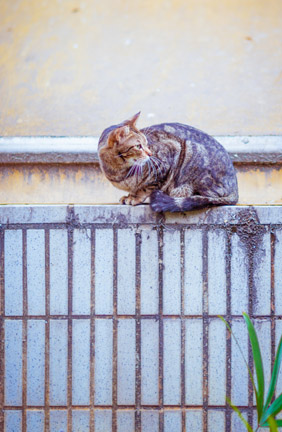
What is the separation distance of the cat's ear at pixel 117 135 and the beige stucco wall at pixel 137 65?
126cm

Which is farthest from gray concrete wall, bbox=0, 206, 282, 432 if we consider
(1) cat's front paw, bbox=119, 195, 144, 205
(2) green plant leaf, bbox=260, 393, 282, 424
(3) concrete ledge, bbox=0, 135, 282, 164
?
(3) concrete ledge, bbox=0, 135, 282, 164

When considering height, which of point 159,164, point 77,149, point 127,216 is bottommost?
point 127,216

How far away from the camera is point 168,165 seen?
2.37 meters

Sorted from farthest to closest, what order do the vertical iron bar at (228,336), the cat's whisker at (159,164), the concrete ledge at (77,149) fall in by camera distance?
the concrete ledge at (77,149)
the cat's whisker at (159,164)
the vertical iron bar at (228,336)

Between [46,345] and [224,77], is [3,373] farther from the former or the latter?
[224,77]

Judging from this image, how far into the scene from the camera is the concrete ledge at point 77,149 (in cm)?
339

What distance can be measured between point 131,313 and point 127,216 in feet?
1.14

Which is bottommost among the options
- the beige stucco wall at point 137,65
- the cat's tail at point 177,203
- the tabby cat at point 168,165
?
the cat's tail at point 177,203

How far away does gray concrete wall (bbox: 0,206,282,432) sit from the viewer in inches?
74.4

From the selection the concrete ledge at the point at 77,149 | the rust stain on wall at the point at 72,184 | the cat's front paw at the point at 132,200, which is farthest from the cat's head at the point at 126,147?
the rust stain on wall at the point at 72,184

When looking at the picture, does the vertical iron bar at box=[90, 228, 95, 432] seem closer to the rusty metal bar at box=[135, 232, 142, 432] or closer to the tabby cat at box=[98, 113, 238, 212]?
the rusty metal bar at box=[135, 232, 142, 432]

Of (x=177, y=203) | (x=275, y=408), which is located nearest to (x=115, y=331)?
(x=177, y=203)

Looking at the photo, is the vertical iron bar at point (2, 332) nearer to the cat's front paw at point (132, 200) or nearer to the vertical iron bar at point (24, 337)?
the vertical iron bar at point (24, 337)

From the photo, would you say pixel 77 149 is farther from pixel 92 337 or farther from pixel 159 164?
pixel 92 337
